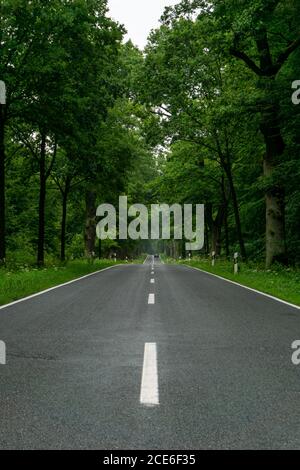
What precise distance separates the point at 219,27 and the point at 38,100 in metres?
8.36

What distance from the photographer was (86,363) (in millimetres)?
5805

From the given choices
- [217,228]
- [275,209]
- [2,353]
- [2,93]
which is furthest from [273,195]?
[217,228]

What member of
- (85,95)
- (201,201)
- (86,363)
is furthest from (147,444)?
(201,201)

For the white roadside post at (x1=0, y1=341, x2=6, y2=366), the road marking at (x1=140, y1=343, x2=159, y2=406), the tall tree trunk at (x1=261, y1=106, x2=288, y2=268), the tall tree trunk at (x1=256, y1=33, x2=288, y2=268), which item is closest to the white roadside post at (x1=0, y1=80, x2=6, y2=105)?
the tall tree trunk at (x1=256, y1=33, x2=288, y2=268)

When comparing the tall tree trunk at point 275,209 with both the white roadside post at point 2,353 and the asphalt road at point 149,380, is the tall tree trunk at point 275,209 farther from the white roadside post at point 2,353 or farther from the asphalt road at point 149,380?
the white roadside post at point 2,353

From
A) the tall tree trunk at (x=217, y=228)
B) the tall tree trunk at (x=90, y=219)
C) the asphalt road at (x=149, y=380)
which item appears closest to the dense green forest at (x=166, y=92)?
the tall tree trunk at (x=90, y=219)

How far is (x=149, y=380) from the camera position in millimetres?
5039

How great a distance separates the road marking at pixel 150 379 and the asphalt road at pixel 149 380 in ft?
0.03

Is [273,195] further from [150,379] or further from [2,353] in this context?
[150,379]

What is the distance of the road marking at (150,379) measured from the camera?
4.44 meters

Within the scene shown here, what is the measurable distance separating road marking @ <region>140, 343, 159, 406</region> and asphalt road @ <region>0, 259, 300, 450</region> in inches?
0.4

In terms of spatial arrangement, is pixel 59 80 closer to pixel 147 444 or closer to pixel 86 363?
pixel 86 363

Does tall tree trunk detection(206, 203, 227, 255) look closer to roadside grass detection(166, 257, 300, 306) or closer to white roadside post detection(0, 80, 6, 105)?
roadside grass detection(166, 257, 300, 306)

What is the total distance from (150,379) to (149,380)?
4 cm
